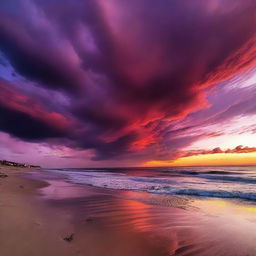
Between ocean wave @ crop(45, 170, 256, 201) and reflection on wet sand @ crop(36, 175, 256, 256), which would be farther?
ocean wave @ crop(45, 170, 256, 201)

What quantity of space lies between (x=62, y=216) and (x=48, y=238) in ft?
7.64

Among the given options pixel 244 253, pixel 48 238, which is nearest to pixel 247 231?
pixel 244 253

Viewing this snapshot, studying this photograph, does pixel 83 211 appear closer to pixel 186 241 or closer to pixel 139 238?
pixel 139 238

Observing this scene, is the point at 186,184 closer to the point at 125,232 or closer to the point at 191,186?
the point at 191,186

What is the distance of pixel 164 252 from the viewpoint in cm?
431

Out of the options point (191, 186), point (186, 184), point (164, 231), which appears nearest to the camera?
point (164, 231)

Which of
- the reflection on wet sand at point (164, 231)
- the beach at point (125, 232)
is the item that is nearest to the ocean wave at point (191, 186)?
the reflection on wet sand at point (164, 231)

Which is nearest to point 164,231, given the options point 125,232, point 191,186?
point 125,232

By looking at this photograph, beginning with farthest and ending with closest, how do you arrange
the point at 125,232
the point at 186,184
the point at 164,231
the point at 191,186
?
the point at 186,184
the point at 191,186
the point at 164,231
the point at 125,232

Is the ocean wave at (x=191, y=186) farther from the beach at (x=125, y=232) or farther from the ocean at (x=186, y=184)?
the beach at (x=125, y=232)

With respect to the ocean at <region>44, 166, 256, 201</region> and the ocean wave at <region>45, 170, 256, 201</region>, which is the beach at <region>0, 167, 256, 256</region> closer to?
the ocean wave at <region>45, 170, 256, 201</region>

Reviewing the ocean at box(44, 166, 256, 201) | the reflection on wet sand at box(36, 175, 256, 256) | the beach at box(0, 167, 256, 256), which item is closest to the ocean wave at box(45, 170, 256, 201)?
the ocean at box(44, 166, 256, 201)

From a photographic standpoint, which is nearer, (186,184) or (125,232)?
(125,232)

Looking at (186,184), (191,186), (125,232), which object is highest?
(186,184)
